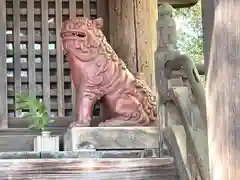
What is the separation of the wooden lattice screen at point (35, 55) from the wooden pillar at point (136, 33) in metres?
0.38

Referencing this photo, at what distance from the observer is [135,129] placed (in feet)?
13.0

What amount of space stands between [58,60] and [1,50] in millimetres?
501

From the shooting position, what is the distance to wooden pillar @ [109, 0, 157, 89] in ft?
16.8

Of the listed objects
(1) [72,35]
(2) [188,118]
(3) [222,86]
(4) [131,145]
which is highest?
(1) [72,35]

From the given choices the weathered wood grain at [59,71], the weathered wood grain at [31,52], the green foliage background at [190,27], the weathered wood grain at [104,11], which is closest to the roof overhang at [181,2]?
the weathered wood grain at [104,11]

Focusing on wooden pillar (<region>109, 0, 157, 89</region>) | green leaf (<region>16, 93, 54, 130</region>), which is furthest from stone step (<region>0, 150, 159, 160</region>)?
wooden pillar (<region>109, 0, 157, 89</region>)

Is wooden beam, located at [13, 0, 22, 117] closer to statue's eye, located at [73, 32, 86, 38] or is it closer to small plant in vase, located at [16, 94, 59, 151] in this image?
small plant in vase, located at [16, 94, 59, 151]

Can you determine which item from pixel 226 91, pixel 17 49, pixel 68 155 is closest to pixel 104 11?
pixel 17 49

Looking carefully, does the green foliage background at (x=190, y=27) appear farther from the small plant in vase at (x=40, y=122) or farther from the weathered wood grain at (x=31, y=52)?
the small plant in vase at (x=40, y=122)

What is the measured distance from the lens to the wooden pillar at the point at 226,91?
7.02 ft

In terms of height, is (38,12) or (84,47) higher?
(38,12)

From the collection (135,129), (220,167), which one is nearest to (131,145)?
(135,129)

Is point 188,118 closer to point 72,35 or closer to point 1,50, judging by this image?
point 72,35

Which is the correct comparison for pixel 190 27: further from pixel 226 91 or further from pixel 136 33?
pixel 226 91
